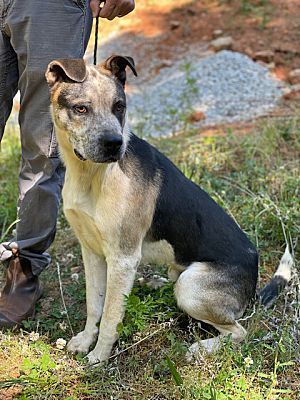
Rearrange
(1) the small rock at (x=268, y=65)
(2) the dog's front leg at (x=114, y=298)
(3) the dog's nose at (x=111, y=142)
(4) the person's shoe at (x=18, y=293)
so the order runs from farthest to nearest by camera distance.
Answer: (1) the small rock at (x=268, y=65) < (4) the person's shoe at (x=18, y=293) < (2) the dog's front leg at (x=114, y=298) < (3) the dog's nose at (x=111, y=142)

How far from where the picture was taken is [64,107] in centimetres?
355

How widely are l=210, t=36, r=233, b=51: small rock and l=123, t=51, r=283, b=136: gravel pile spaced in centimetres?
35

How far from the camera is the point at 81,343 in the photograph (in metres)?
4.08

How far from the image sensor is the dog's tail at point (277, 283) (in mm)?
4320

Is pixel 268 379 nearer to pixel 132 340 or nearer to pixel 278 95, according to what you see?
pixel 132 340

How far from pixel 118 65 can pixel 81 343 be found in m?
1.75

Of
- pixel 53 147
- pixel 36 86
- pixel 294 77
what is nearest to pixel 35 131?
pixel 53 147

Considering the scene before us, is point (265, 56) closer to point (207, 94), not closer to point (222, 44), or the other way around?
point (222, 44)

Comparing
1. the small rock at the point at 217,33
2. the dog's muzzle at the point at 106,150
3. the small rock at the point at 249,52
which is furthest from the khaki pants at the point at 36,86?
the small rock at the point at 217,33

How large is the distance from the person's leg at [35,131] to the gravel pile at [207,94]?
379 centimetres

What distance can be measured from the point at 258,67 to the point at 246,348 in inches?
281

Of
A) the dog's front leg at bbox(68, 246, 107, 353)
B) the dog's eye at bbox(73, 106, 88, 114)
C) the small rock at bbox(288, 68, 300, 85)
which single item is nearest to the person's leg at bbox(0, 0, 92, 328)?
the dog's front leg at bbox(68, 246, 107, 353)

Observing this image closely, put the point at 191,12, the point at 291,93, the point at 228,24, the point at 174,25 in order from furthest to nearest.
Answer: the point at 191,12 → the point at 174,25 → the point at 228,24 → the point at 291,93

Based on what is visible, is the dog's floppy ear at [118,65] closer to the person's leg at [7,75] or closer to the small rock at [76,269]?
the person's leg at [7,75]
